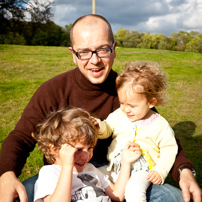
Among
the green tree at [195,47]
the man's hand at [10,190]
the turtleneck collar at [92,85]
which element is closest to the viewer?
the man's hand at [10,190]

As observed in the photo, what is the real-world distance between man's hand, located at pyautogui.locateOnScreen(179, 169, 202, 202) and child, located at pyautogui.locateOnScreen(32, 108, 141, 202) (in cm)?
45

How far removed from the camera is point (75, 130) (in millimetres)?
1883

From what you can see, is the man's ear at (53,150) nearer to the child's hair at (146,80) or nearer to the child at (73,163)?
the child at (73,163)

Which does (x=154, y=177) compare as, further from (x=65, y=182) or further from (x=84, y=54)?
(x=84, y=54)

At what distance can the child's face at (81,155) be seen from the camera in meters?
1.90

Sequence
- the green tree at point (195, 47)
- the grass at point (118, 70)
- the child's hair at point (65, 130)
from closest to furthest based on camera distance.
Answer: the child's hair at point (65, 130)
the grass at point (118, 70)
the green tree at point (195, 47)

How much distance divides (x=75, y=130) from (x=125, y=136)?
2.22 ft

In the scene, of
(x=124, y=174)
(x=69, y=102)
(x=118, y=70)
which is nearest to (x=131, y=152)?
(x=124, y=174)

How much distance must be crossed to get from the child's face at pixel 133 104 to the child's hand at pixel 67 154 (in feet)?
2.60

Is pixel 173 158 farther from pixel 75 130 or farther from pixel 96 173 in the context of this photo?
pixel 75 130

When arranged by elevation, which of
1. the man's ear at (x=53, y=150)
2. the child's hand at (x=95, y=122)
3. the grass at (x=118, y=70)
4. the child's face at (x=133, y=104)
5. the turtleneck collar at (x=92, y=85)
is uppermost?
the turtleneck collar at (x=92, y=85)

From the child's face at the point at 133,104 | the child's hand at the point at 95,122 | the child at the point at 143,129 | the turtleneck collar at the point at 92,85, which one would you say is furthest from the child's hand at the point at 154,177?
the turtleneck collar at the point at 92,85

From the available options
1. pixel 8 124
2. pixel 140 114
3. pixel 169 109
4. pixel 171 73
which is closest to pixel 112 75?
pixel 140 114

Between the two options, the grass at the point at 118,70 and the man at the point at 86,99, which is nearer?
the man at the point at 86,99
